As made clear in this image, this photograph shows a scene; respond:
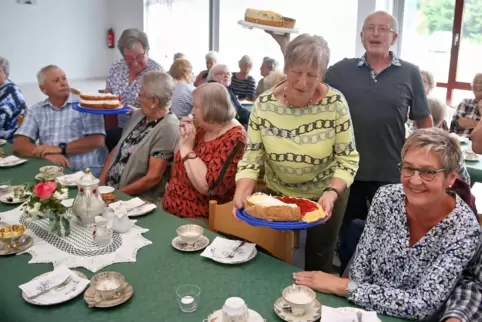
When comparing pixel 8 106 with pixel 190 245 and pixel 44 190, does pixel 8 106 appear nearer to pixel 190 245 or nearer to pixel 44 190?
pixel 44 190

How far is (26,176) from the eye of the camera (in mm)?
2641

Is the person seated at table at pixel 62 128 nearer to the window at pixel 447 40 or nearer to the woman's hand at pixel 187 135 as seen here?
the woman's hand at pixel 187 135

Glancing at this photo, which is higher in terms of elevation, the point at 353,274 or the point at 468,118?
the point at 468,118

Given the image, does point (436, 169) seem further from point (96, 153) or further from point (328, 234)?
point (96, 153)

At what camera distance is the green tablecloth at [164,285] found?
4.25ft

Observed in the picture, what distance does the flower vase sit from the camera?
1819 mm

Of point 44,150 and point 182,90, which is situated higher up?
point 182,90

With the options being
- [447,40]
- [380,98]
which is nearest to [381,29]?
[380,98]

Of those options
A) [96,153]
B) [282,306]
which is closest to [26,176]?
[96,153]

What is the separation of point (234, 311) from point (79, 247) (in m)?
0.80

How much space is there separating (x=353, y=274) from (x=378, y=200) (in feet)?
0.85

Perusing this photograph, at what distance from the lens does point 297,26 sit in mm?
6027

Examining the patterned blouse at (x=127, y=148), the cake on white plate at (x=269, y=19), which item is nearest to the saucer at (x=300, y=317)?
the patterned blouse at (x=127, y=148)

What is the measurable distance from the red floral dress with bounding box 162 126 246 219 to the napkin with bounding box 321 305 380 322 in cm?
105
